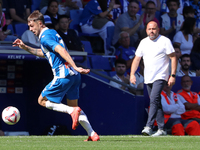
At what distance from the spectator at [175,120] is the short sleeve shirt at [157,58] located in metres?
1.65

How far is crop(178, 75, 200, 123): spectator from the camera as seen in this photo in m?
9.80

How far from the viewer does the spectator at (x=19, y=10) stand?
36.5 feet

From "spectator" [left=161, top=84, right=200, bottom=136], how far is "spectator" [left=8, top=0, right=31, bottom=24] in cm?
422

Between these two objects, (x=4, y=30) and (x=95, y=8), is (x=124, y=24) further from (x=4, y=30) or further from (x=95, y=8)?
(x=4, y=30)

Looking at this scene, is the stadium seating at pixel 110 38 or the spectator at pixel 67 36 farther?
the stadium seating at pixel 110 38

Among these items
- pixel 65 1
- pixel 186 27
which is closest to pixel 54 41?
pixel 65 1

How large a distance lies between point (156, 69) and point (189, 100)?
8.47 ft

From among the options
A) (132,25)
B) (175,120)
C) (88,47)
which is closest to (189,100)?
(175,120)

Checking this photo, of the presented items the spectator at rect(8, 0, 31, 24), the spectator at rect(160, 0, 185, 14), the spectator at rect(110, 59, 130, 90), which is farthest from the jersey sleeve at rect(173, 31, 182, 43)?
the spectator at rect(8, 0, 31, 24)

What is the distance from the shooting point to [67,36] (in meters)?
10.6

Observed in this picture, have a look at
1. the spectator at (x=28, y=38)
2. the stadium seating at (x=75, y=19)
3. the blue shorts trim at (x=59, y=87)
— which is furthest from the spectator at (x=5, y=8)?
the blue shorts trim at (x=59, y=87)

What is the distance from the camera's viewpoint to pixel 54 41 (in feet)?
19.7

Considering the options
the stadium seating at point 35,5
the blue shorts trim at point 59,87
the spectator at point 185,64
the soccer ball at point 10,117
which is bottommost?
the spectator at point 185,64

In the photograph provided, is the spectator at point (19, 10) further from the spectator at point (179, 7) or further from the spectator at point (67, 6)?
the spectator at point (179, 7)
